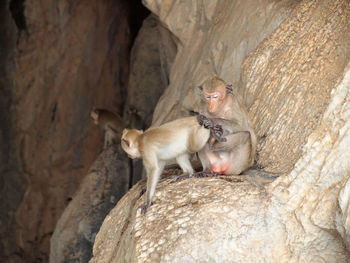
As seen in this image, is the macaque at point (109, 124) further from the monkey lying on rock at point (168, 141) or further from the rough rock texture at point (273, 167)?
the monkey lying on rock at point (168, 141)

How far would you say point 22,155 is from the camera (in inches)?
430

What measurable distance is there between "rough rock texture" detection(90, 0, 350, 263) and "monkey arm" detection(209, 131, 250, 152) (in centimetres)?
32

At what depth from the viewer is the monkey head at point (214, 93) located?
4.59 m

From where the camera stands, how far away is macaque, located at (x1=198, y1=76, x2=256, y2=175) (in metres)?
4.61

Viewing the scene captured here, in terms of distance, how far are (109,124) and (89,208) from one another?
2.31 m

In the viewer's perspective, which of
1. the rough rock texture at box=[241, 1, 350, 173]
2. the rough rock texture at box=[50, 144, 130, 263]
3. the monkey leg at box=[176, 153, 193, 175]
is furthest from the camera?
the rough rock texture at box=[50, 144, 130, 263]

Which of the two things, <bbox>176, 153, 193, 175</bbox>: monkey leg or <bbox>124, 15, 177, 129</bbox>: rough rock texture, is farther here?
<bbox>124, 15, 177, 129</bbox>: rough rock texture

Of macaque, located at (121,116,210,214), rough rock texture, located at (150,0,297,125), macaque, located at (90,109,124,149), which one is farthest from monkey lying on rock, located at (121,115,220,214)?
macaque, located at (90,109,124,149)

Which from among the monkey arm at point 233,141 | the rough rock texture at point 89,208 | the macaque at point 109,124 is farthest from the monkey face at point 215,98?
the macaque at point 109,124

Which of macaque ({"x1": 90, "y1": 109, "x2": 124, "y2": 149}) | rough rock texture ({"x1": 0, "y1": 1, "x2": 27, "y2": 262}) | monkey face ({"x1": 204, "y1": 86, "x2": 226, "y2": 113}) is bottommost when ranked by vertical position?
rough rock texture ({"x1": 0, "y1": 1, "x2": 27, "y2": 262})

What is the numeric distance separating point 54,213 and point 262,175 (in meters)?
7.86

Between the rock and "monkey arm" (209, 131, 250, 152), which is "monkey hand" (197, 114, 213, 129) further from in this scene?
the rock

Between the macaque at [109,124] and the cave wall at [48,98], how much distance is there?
48.8 inches

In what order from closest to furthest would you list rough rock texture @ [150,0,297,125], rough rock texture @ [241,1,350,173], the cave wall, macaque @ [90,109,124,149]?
rough rock texture @ [241,1,350,173]
rough rock texture @ [150,0,297,125]
macaque @ [90,109,124,149]
the cave wall
